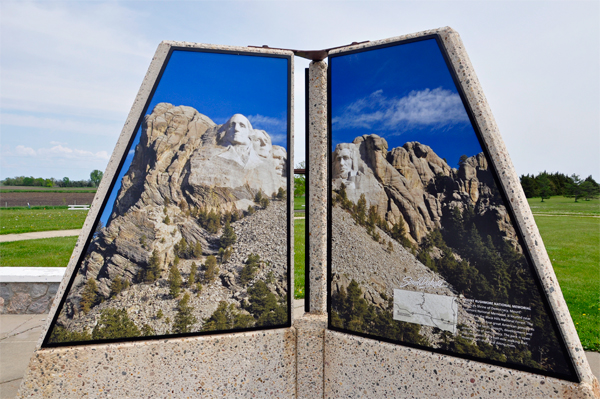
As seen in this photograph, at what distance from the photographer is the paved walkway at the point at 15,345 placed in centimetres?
341

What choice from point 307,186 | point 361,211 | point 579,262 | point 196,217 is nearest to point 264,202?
point 307,186

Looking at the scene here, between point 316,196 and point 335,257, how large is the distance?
580 millimetres

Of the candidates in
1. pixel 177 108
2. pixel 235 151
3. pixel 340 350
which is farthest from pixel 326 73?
pixel 340 350

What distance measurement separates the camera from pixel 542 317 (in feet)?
7.30

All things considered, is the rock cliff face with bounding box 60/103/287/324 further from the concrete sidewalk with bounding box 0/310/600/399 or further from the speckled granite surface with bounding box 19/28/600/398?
the concrete sidewalk with bounding box 0/310/600/399

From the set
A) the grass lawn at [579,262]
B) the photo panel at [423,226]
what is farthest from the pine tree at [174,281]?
the grass lawn at [579,262]

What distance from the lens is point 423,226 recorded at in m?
2.60

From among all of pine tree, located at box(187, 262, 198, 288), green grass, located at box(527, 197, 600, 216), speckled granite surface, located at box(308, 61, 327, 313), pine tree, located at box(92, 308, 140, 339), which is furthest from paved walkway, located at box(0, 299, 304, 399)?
green grass, located at box(527, 197, 600, 216)

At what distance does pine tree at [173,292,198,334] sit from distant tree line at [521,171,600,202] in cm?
2748

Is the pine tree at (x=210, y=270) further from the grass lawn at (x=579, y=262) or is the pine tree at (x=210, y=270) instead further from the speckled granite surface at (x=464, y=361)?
the grass lawn at (x=579, y=262)

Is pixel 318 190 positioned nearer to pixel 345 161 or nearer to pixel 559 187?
pixel 345 161

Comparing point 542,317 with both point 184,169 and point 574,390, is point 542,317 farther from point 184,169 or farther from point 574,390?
point 184,169

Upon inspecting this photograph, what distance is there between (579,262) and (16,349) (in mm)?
12023

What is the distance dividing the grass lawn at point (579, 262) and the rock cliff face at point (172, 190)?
4805 mm
